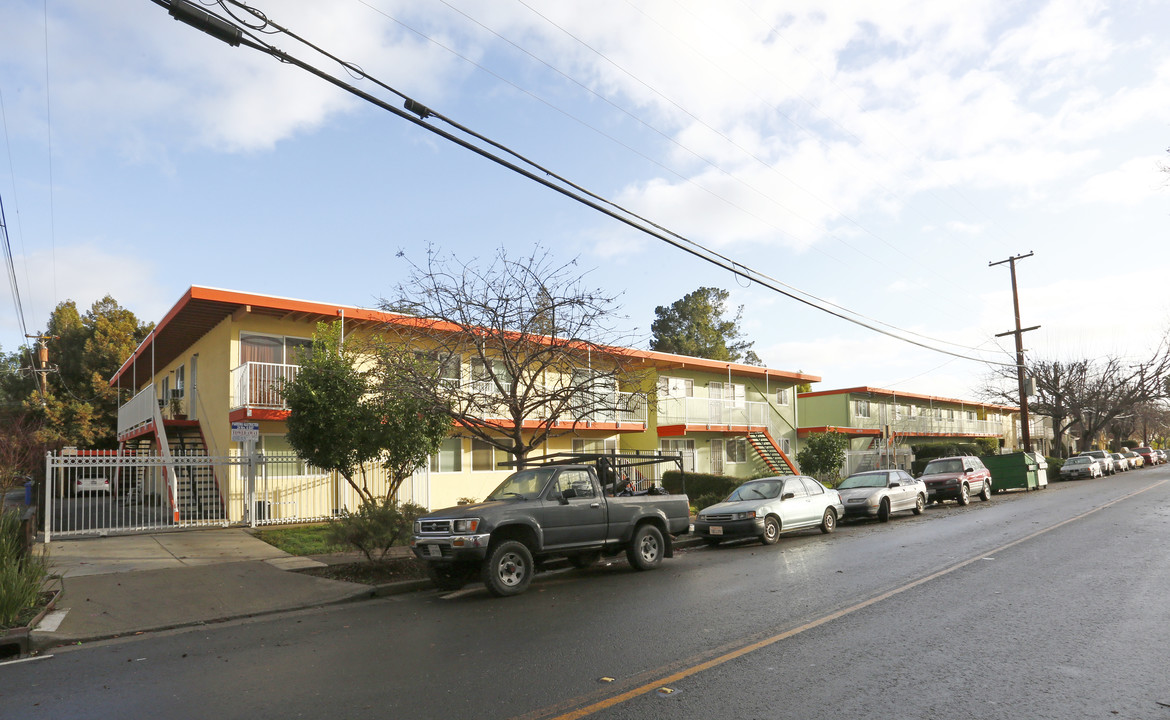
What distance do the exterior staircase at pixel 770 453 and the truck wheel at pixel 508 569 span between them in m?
22.4

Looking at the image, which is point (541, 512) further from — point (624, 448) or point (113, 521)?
point (624, 448)

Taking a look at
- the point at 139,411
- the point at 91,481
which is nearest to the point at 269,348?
the point at 91,481

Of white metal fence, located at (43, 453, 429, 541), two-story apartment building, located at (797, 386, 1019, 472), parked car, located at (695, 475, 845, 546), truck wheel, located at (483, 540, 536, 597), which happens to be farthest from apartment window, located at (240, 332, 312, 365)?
two-story apartment building, located at (797, 386, 1019, 472)

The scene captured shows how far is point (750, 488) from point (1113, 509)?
10.8 m

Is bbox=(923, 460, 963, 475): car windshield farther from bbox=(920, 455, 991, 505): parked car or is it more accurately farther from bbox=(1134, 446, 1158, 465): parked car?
bbox=(1134, 446, 1158, 465): parked car

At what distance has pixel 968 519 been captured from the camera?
61.9 feet

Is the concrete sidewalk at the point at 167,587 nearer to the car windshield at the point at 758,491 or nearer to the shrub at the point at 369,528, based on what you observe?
the shrub at the point at 369,528

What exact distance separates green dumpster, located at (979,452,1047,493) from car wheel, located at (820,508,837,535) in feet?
58.6

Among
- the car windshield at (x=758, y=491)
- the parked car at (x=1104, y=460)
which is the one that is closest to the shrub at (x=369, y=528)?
the car windshield at (x=758, y=491)

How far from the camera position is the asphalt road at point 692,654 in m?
5.20

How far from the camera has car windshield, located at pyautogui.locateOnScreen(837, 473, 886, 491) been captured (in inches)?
820

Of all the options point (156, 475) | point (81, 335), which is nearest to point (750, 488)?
point (156, 475)

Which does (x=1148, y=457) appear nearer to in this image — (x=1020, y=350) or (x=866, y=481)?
(x=1020, y=350)

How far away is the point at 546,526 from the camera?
10.5 metres
